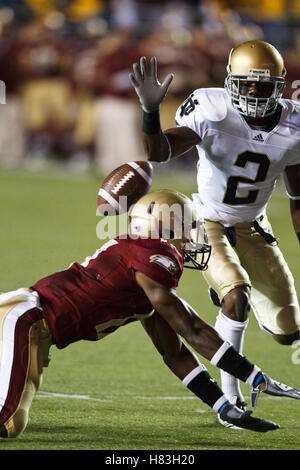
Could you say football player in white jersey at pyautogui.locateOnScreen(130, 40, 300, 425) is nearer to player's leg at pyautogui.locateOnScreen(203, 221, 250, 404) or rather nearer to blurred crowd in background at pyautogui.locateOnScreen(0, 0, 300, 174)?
player's leg at pyautogui.locateOnScreen(203, 221, 250, 404)

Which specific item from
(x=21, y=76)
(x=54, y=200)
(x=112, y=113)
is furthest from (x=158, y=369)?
(x=21, y=76)

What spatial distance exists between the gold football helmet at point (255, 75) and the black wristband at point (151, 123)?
0.65 meters

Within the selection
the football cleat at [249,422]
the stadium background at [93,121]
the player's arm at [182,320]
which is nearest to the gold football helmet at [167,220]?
the player's arm at [182,320]

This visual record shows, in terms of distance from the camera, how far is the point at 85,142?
50.1 feet

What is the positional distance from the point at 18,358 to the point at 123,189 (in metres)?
0.86

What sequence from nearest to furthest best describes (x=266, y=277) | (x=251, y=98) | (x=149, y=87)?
(x=149, y=87) → (x=251, y=98) → (x=266, y=277)

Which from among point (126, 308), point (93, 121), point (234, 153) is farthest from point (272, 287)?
point (93, 121)

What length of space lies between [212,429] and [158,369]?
1.49 meters

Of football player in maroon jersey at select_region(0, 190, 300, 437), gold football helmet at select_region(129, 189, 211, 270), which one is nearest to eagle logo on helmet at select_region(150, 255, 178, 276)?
football player in maroon jersey at select_region(0, 190, 300, 437)

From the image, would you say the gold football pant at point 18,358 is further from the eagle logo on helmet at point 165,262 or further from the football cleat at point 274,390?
the football cleat at point 274,390

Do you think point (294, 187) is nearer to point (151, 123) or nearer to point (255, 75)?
point (255, 75)

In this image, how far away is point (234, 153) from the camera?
5.21 metres

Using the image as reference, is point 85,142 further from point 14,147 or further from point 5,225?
point 5,225

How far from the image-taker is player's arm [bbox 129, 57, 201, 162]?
4.56m
